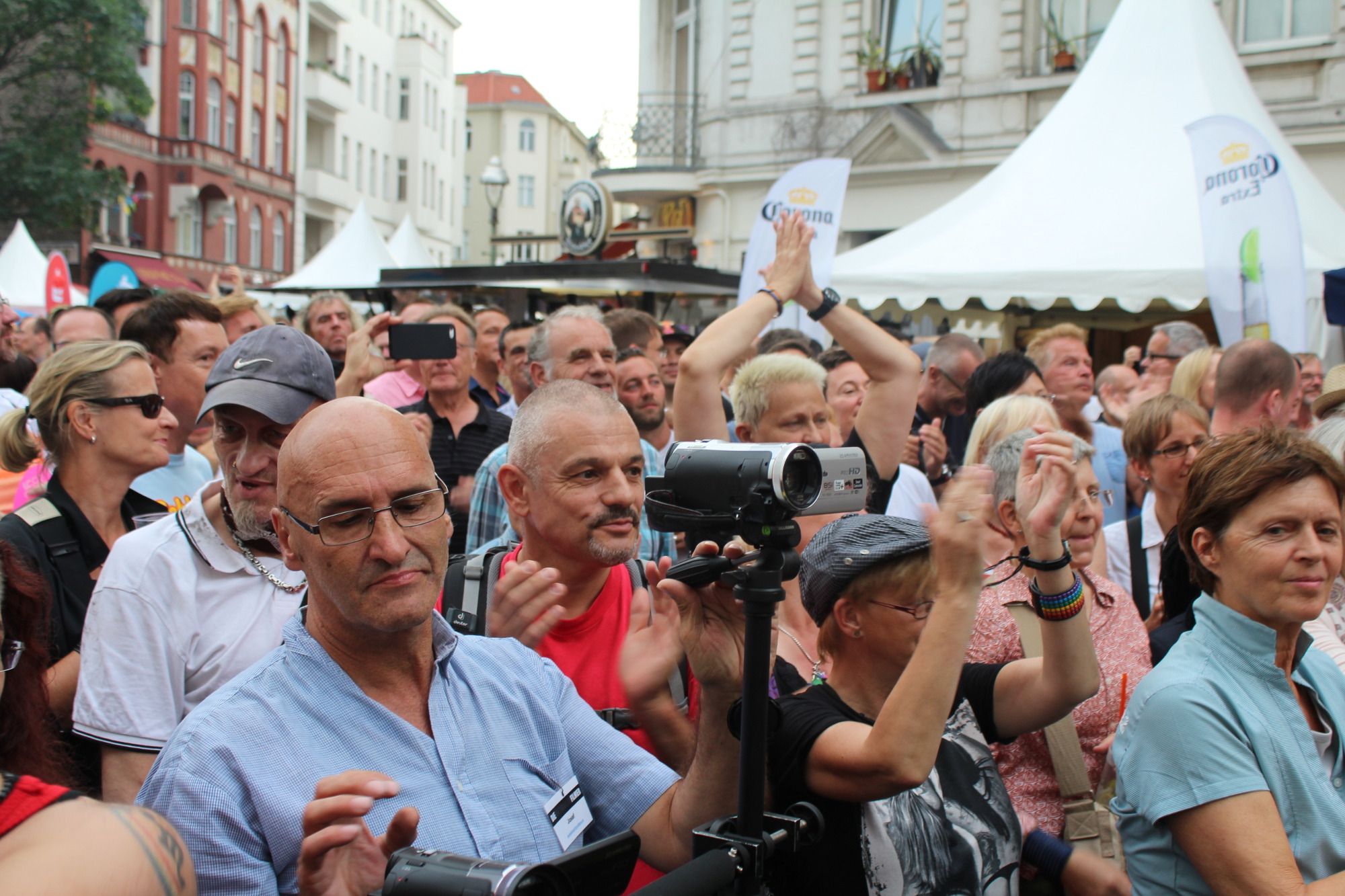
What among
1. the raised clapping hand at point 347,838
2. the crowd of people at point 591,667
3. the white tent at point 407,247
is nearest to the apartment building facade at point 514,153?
the white tent at point 407,247

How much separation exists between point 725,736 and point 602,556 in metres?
0.83

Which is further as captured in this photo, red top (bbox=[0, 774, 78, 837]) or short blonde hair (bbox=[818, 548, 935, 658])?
short blonde hair (bbox=[818, 548, 935, 658])

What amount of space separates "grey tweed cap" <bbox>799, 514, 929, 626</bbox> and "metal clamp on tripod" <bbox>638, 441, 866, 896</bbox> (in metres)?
0.38

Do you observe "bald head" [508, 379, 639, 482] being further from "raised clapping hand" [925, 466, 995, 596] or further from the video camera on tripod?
"raised clapping hand" [925, 466, 995, 596]

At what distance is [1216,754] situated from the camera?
2.12 meters

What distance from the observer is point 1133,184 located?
8734 mm

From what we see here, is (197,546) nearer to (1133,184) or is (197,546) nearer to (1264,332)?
(1264,332)

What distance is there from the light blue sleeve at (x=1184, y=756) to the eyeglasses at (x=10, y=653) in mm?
2095

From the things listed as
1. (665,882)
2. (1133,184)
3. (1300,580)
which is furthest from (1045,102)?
(665,882)

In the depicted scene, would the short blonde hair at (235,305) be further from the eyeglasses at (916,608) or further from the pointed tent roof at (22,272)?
the pointed tent roof at (22,272)

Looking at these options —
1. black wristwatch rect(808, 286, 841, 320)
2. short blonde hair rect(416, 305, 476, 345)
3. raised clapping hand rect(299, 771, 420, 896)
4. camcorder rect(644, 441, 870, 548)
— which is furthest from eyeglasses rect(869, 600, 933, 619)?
short blonde hair rect(416, 305, 476, 345)

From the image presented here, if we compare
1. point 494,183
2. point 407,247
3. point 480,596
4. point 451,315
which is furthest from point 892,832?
point 407,247

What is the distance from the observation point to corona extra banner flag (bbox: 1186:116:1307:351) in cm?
659

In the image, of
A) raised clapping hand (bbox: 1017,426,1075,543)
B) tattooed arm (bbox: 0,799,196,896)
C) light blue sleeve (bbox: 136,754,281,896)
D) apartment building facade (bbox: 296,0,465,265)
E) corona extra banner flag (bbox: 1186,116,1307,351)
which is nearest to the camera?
tattooed arm (bbox: 0,799,196,896)
